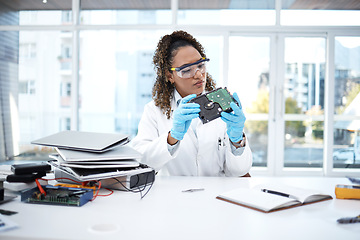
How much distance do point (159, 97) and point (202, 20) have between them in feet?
10.8

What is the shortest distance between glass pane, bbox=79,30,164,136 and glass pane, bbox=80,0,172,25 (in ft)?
0.67

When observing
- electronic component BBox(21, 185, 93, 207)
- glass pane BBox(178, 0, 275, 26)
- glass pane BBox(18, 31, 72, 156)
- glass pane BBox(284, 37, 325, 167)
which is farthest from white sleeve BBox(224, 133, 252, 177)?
glass pane BBox(18, 31, 72, 156)

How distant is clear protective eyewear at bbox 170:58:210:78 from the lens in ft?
5.88

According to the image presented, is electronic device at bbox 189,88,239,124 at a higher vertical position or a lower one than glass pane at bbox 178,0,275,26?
lower

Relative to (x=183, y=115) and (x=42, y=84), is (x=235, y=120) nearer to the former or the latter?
(x=183, y=115)

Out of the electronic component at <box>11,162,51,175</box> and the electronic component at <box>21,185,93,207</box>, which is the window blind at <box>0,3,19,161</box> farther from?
the electronic component at <box>21,185,93,207</box>

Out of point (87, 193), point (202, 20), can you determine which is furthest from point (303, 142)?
point (87, 193)

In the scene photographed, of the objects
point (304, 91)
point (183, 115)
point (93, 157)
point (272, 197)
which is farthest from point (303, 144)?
point (93, 157)

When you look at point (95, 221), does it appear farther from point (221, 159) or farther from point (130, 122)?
point (130, 122)

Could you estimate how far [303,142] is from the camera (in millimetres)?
5027

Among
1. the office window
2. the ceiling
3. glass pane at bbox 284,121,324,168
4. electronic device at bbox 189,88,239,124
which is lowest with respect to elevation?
glass pane at bbox 284,121,324,168

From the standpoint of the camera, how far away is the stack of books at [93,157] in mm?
1231

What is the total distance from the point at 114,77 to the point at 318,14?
11.5ft

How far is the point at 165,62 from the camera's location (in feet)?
6.59
